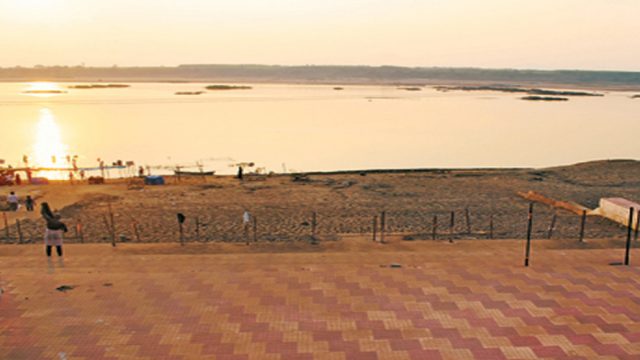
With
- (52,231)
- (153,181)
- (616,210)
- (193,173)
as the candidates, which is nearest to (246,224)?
(52,231)

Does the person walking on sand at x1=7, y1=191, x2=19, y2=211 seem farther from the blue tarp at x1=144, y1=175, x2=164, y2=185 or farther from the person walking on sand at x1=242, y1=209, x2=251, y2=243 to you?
the person walking on sand at x1=242, y1=209, x2=251, y2=243

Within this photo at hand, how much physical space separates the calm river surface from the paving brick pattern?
2086cm

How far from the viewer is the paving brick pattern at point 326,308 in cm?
602

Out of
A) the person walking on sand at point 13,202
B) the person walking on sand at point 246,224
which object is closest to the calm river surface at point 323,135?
the person walking on sand at point 13,202

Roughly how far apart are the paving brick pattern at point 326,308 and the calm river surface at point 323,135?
20.9 metres

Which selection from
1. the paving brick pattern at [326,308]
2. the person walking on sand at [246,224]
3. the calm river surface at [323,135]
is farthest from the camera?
the calm river surface at [323,135]

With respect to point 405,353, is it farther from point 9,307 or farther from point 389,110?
point 389,110

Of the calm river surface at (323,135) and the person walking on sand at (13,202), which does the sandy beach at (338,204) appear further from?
the calm river surface at (323,135)

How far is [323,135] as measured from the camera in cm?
4125

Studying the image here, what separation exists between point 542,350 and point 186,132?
126 feet

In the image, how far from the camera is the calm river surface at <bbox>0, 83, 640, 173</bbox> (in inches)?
1277

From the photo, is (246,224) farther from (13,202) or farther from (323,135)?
(323,135)

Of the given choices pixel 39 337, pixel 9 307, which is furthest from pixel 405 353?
pixel 9 307

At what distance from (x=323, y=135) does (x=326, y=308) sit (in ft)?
114
